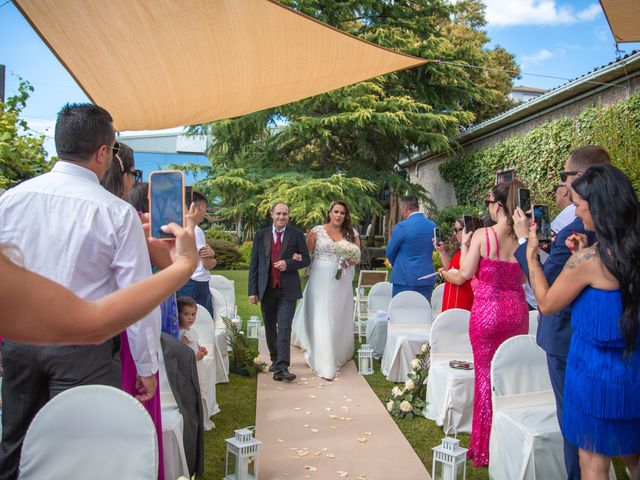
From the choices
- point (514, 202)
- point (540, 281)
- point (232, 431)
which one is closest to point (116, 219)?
point (540, 281)

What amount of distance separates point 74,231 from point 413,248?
225 inches

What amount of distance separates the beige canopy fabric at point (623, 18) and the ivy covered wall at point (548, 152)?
73.3 inches

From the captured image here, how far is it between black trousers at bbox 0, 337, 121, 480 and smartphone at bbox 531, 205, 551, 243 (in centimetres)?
229

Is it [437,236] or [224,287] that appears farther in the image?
[224,287]

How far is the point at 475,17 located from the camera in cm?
2831

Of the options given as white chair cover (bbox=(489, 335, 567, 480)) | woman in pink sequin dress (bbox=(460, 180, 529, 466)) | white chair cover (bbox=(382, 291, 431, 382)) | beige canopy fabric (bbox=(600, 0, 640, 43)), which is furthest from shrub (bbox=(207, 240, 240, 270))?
white chair cover (bbox=(489, 335, 567, 480))

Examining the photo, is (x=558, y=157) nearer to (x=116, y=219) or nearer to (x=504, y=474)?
(x=504, y=474)

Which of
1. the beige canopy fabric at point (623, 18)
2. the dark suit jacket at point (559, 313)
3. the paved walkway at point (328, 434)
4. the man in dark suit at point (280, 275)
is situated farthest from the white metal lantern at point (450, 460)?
the beige canopy fabric at point (623, 18)

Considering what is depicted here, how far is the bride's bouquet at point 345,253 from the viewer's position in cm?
707

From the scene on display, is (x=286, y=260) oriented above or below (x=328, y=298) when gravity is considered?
above

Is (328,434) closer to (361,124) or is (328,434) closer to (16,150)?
(16,150)

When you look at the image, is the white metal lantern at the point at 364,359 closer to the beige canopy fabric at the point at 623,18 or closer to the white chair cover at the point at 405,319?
the white chair cover at the point at 405,319

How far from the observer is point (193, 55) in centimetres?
588

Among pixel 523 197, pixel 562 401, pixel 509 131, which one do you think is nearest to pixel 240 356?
pixel 523 197
